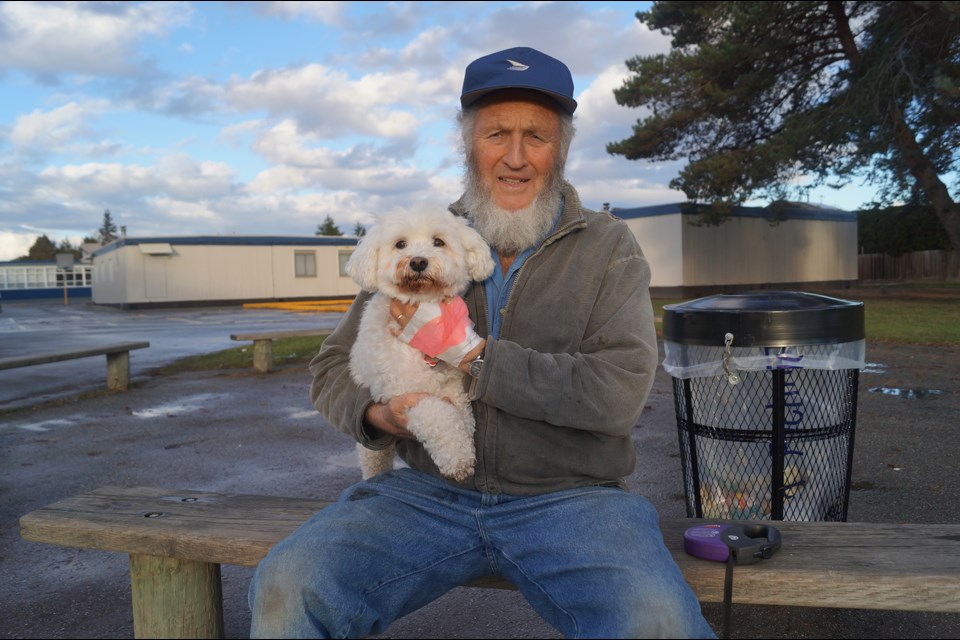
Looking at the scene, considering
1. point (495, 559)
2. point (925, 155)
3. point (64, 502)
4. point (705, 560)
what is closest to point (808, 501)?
point (705, 560)

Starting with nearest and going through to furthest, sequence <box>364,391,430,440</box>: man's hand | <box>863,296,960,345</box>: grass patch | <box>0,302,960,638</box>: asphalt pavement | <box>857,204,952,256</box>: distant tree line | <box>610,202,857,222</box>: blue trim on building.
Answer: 1. <box>364,391,430,440</box>: man's hand
2. <box>0,302,960,638</box>: asphalt pavement
3. <box>863,296,960,345</box>: grass patch
4. <box>610,202,857,222</box>: blue trim on building
5. <box>857,204,952,256</box>: distant tree line

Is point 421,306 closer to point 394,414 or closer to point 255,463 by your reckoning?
point 394,414

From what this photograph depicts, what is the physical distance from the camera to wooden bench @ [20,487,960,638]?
6.48ft

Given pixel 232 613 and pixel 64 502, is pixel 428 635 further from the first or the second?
pixel 64 502

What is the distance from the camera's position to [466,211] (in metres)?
2.97

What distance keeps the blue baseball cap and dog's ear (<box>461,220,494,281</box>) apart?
20.7 inches

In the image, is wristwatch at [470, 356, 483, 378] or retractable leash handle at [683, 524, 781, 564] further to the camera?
wristwatch at [470, 356, 483, 378]

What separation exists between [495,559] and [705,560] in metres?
0.61

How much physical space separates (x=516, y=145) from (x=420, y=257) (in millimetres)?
574

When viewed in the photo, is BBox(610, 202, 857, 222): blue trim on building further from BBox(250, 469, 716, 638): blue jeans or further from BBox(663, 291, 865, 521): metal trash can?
BBox(250, 469, 716, 638): blue jeans

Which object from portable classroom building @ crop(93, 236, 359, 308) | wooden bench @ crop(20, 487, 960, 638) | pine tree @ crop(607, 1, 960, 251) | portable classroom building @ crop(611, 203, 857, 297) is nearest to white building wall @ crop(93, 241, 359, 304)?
portable classroom building @ crop(93, 236, 359, 308)

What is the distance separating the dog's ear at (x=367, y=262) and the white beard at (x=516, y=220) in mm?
398

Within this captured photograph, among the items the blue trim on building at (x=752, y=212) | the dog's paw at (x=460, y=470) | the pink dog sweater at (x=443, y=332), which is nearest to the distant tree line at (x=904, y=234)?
the blue trim on building at (x=752, y=212)

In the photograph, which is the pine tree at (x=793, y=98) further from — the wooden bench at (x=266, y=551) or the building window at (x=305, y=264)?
the building window at (x=305, y=264)
